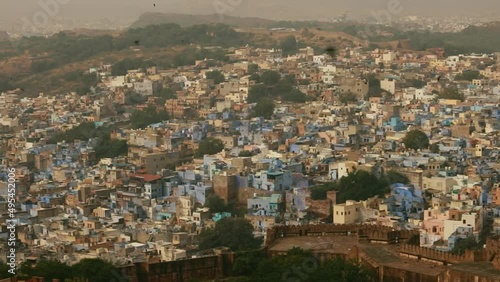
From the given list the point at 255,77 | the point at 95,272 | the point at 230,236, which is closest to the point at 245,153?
the point at 230,236

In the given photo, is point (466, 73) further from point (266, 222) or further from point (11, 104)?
point (266, 222)

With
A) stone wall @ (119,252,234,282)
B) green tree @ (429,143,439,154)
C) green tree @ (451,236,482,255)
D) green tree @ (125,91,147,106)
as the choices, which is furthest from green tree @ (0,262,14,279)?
green tree @ (125,91,147,106)

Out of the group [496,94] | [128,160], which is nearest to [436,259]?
[128,160]

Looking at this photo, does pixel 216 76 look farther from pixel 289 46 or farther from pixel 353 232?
pixel 353 232

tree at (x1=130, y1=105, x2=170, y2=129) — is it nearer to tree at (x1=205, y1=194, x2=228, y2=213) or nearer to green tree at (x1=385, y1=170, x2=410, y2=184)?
tree at (x1=205, y1=194, x2=228, y2=213)

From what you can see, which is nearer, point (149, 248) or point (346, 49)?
point (149, 248)

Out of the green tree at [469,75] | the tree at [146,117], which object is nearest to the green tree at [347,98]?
the green tree at [469,75]
